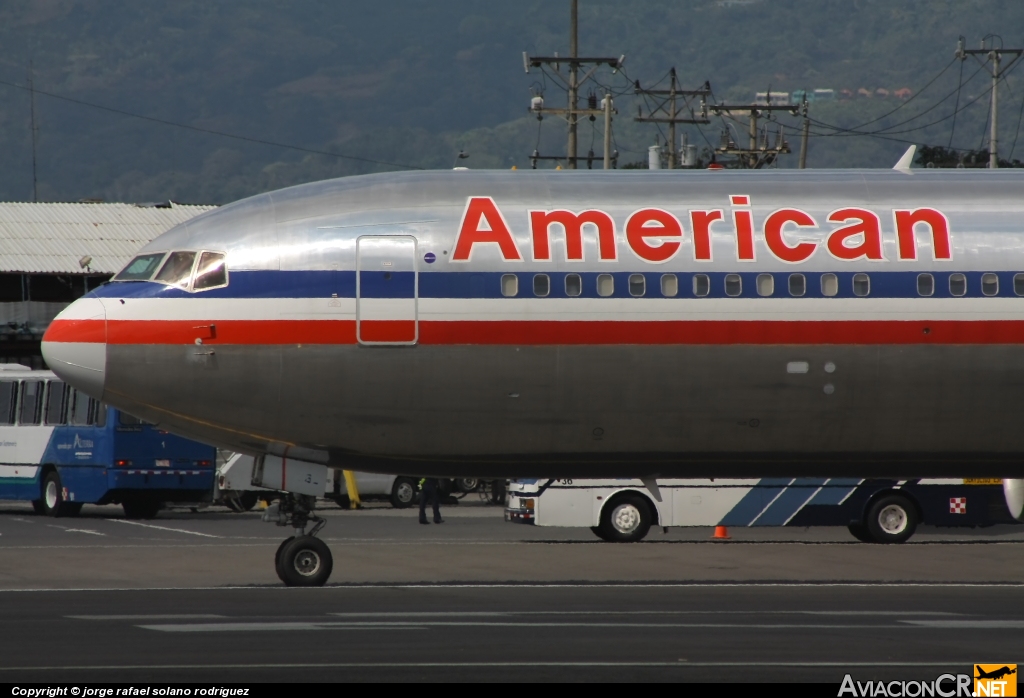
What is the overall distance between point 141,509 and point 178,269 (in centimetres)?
2197

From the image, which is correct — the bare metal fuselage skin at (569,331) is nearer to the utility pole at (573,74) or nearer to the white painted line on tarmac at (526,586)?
the white painted line on tarmac at (526,586)

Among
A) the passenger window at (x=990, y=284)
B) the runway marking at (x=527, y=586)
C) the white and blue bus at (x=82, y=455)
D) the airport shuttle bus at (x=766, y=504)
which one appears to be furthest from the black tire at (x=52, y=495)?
the passenger window at (x=990, y=284)

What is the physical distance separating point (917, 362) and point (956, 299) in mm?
1003

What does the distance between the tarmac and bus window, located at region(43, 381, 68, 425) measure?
6.24 meters

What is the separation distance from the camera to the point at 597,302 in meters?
20.8

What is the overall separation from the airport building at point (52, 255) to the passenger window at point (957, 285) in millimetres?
42013

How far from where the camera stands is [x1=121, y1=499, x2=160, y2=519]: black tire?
4150cm

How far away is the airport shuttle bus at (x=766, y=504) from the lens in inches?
1246

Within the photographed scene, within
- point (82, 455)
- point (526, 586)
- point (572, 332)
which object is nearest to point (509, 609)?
point (526, 586)

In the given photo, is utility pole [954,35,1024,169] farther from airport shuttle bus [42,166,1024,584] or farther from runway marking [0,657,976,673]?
runway marking [0,657,976,673]

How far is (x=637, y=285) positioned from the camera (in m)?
20.8

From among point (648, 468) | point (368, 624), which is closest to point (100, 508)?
point (648, 468)

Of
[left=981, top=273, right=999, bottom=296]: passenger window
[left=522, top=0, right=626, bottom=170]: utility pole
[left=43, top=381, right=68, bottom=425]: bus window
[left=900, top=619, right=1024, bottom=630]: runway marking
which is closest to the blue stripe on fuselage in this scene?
[left=981, top=273, right=999, bottom=296]: passenger window

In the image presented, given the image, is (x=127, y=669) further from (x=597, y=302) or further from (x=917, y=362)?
(x=917, y=362)
